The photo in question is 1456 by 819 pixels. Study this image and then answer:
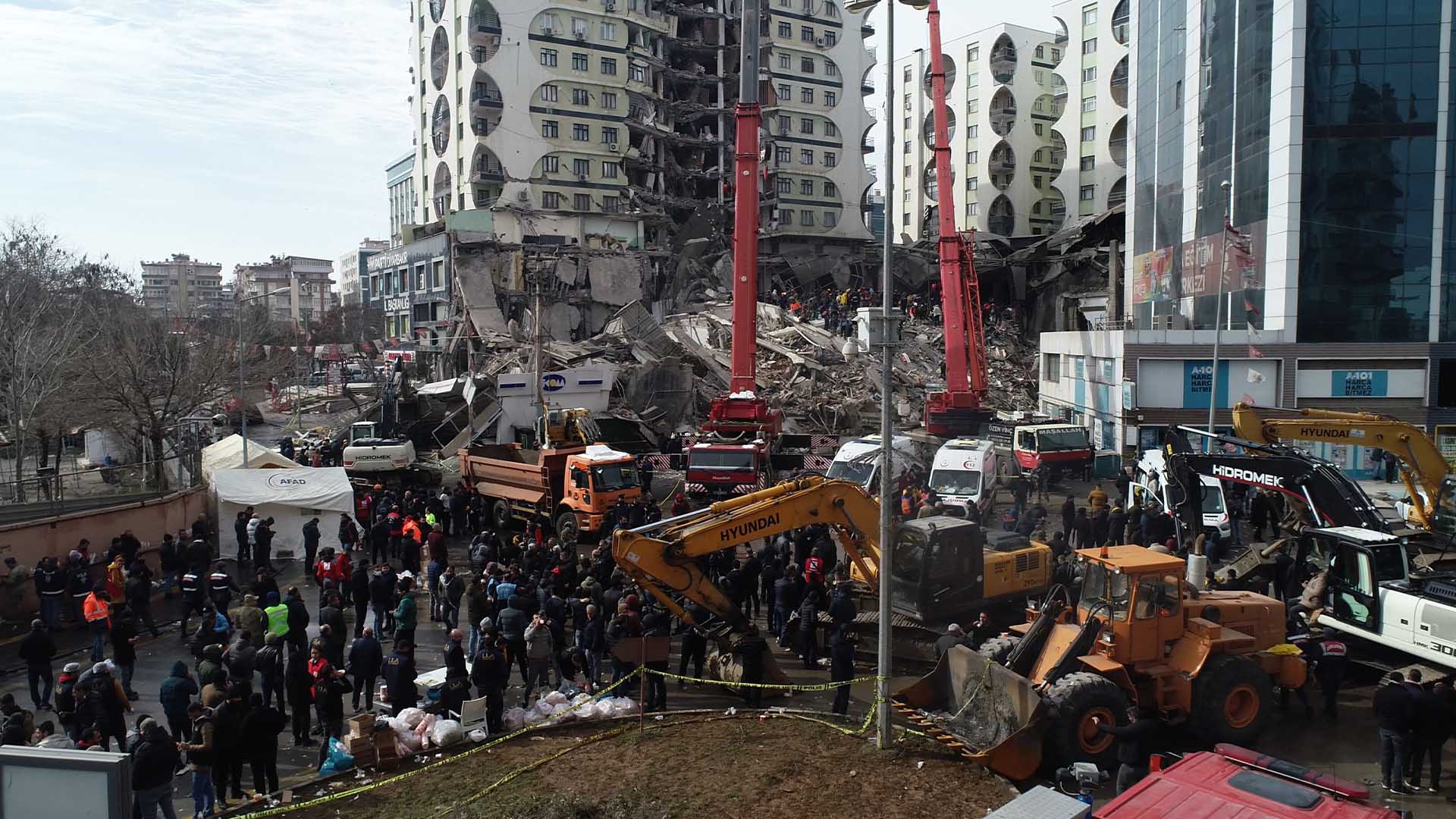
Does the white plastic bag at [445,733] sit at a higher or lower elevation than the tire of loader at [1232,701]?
lower

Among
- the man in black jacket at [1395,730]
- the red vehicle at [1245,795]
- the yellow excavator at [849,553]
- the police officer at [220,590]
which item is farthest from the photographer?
the police officer at [220,590]

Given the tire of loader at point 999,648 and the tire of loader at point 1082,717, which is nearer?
the tire of loader at point 1082,717

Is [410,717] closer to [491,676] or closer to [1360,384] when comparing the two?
[491,676]

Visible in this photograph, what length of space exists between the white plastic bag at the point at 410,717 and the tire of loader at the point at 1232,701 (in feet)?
29.8

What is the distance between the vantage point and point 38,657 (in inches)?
511

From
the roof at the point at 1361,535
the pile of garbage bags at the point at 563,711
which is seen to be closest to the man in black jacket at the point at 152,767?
the pile of garbage bags at the point at 563,711

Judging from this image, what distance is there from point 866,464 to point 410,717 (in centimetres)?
1574

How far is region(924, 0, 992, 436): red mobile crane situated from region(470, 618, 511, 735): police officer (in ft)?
81.0

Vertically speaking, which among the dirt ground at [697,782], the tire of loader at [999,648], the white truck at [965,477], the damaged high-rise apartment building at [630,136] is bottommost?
the dirt ground at [697,782]

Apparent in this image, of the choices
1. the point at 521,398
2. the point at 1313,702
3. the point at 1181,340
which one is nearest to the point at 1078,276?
the point at 1181,340

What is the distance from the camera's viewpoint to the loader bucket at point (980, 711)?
33.9 feet

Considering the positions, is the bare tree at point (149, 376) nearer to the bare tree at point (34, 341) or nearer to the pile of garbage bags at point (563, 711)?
the bare tree at point (34, 341)

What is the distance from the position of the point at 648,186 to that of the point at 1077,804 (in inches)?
2712

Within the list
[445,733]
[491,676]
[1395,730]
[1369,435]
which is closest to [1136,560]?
[1395,730]
